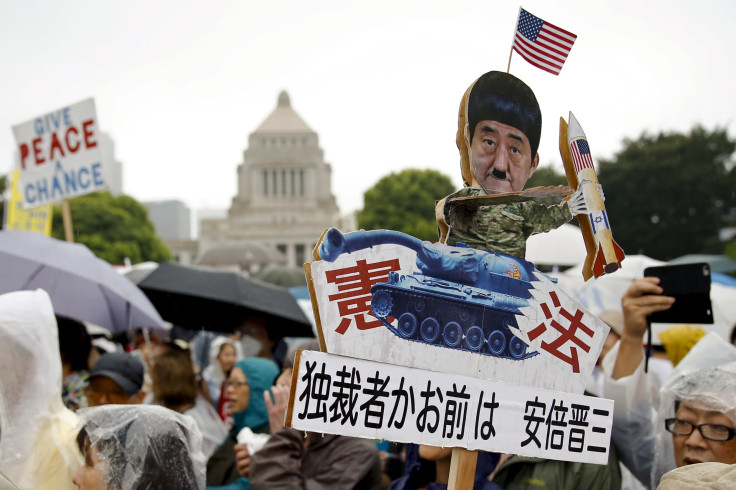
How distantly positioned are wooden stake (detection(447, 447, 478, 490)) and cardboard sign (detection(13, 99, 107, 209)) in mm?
4246

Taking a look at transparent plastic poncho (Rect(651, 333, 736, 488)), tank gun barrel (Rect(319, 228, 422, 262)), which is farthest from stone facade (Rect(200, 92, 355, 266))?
tank gun barrel (Rect(319, 228, 422, 262))

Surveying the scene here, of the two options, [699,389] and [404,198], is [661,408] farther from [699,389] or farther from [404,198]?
[404,198]

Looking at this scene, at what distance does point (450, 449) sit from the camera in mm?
2080

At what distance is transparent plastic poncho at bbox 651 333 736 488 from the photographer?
6.97 feet

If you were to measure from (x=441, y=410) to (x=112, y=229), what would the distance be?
43.5 meters

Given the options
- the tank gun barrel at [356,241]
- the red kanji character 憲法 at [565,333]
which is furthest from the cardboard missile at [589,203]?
the tank gun barrel at [356,241]

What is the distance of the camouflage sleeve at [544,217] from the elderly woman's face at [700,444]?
0.83 m

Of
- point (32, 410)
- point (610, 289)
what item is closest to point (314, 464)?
point (32, 410)

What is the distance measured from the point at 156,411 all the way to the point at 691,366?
191 cm

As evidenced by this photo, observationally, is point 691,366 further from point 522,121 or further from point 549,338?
point 522,121

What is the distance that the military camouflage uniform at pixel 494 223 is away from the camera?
180 cm

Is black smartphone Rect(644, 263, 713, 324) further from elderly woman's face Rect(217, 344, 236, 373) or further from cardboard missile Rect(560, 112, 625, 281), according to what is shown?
elderly woman's face Rect(217, 344, 236, 373)

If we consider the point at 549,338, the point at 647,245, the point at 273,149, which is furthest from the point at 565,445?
the point at 273,149

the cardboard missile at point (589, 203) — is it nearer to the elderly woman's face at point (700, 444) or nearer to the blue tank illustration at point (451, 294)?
the blue tank illustration at point (451, 294)
